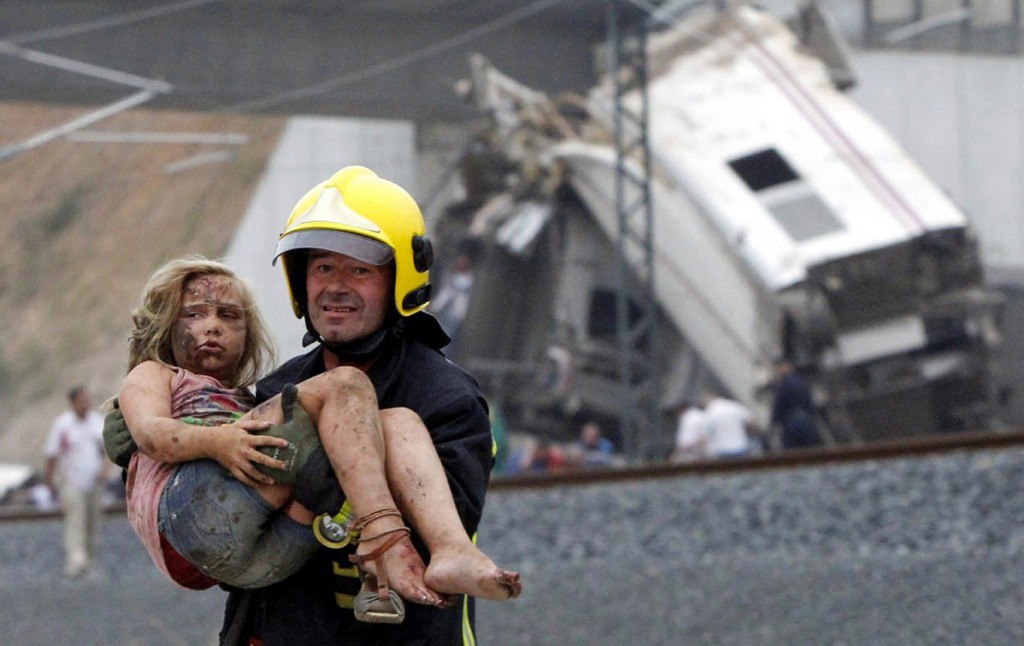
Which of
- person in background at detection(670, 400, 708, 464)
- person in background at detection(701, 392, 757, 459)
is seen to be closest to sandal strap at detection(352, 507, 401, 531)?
person in background at detection(701, 392, 757, 459)

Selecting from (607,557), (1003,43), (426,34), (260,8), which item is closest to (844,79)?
(1003,43)

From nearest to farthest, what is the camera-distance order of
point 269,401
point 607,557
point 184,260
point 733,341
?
point 269,401, point 184,260, point 607,557, point 733,341

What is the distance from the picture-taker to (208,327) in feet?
9.98

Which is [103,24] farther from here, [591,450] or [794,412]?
[794,412]

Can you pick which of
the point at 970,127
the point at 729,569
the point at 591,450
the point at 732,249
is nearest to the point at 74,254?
the point at 591,450

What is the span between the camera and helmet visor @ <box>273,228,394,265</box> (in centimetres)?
273

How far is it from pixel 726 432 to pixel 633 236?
424 cm

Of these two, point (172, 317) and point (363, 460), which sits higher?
point (172, 317)

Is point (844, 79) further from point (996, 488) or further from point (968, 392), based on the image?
point (996, 488)

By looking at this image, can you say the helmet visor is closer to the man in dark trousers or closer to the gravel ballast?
the gravel ballast

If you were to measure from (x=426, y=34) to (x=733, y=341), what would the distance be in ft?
17.2

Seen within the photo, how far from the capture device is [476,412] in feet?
9.20

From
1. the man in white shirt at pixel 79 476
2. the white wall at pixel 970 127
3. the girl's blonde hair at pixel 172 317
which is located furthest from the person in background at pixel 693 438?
the girl's blonde hair at pixel 172 317

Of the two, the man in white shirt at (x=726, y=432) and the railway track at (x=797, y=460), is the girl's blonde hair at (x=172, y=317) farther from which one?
the man in white shirt at (x=726, y=432)
